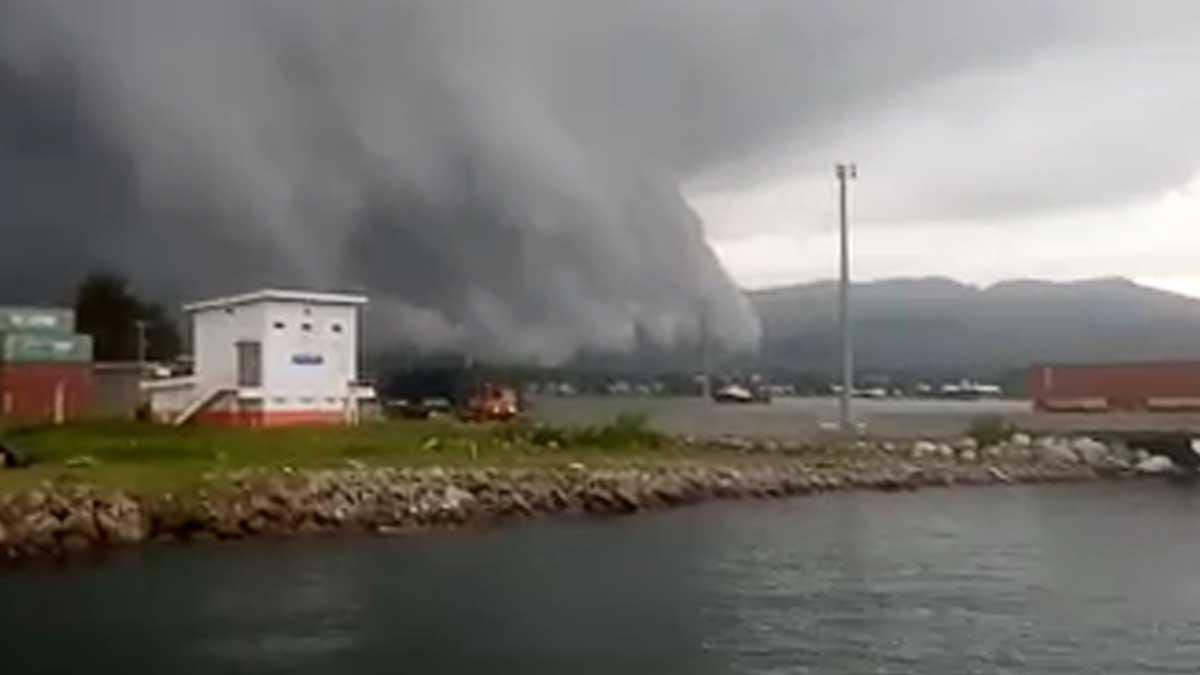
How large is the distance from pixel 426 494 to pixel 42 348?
37846 mm

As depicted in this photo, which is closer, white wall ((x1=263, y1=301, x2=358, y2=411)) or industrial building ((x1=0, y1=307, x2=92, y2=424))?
white wall ((x1=263, y1=301, x2=358, y2=411))

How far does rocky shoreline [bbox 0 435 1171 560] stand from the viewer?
41625 mm

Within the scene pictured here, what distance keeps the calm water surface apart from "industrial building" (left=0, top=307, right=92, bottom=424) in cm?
3762

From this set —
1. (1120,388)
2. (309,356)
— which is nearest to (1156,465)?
(1120,388)

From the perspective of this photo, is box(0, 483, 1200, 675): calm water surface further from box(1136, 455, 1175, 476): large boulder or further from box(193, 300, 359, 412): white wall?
box(1136, 455, 1175, 476): large boulder

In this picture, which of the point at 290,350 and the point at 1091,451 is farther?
the point at 1091,451

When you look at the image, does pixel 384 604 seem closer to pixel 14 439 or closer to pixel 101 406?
pixel 14 439

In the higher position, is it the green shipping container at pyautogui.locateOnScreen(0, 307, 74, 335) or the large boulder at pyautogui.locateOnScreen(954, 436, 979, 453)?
the green shipping container at pyautogui.locateOnScreen(0, 307, 74, 335)

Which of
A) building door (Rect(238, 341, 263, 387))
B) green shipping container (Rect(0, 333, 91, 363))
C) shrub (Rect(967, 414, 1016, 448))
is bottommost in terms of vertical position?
shrub (Rect(967, 414, 1016, 448))

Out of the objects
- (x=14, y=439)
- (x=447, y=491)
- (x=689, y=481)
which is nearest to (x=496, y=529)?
(x=447, y=491)

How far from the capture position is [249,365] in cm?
6556

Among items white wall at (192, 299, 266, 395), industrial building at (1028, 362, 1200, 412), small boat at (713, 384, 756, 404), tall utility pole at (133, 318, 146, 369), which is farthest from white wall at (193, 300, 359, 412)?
small boat at (713, 384, 756, 404)

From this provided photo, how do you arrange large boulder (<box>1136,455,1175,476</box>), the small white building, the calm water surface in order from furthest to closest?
large boulder (<box>1136,455,1175,476</box>) < the small white building < the calm water surface

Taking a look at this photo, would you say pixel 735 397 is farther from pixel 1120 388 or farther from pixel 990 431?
pixel 990 431
